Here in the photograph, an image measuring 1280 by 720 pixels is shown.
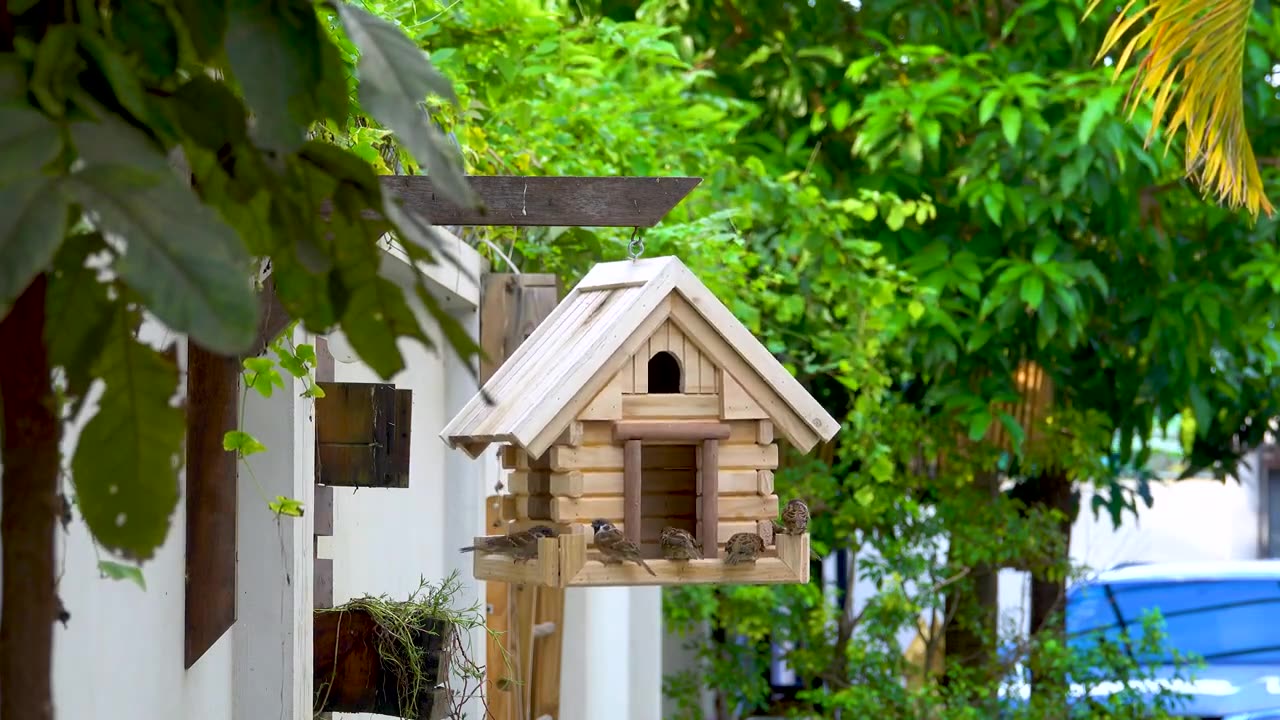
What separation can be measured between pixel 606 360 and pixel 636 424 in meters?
0.14

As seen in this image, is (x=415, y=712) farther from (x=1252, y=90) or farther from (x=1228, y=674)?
(x=1228, y=674)

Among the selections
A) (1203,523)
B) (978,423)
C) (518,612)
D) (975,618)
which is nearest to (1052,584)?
(975,618)

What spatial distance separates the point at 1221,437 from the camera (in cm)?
864

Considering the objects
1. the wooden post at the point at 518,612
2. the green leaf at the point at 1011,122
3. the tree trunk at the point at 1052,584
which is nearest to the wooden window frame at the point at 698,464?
the wooden post at the point at 518,612

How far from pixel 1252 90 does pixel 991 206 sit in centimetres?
125

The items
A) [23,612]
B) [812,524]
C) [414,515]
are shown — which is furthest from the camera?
[812,524]

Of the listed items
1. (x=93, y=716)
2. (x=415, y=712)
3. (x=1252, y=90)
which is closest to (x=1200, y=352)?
(x=1252, y=90)

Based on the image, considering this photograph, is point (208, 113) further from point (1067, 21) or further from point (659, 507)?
point (1067, 21)

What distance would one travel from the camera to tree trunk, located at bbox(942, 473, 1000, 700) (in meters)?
8.43

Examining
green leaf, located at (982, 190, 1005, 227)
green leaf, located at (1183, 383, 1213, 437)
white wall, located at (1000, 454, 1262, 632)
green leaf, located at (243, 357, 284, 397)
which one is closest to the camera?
green leaf, located at (243, 357, 284, 397)

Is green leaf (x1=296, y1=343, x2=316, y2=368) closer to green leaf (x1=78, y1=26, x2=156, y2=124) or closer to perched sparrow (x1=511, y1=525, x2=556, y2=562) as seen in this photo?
perched sparrow (x1=511, y1=525, x2=556, y2=562)

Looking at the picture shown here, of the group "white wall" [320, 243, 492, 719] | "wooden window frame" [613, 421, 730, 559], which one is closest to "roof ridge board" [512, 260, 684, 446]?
"wooden window frame" [613, 421, 730, 559]

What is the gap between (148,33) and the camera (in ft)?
2.62

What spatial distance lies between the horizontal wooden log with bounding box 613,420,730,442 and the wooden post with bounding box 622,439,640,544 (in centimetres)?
2
